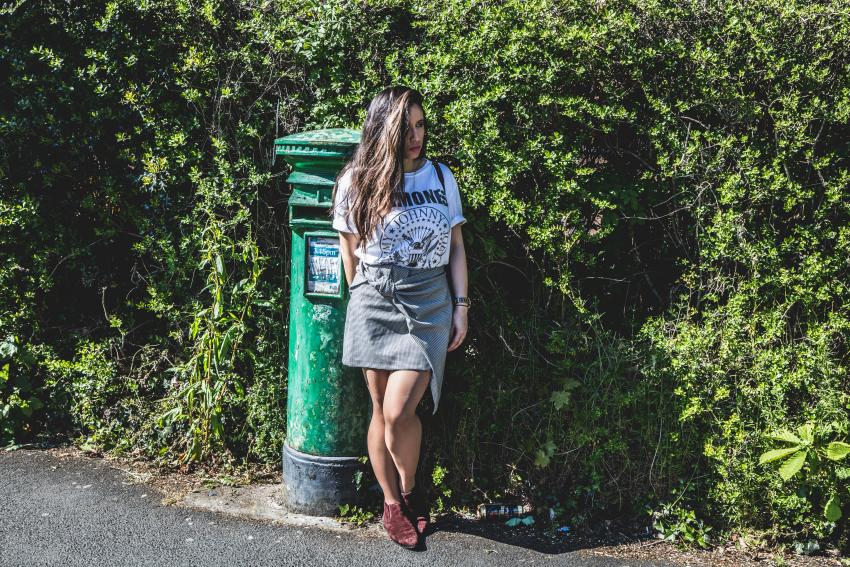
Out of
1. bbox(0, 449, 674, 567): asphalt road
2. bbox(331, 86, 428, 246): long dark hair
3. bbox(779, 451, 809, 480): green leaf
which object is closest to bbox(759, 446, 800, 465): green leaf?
bbox(779, 451, 809, 480): green leaf

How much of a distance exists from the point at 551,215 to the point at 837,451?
1.77m

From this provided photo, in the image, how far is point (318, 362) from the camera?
13.6ft

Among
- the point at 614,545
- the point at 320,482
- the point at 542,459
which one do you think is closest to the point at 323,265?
the point at 320,482

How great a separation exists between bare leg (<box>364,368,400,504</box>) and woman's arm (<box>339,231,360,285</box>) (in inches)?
18.8

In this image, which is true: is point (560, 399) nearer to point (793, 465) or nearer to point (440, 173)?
point (793, 465)

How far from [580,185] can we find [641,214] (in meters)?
0.41

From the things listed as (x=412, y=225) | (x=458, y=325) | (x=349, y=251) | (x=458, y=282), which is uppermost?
(x=412, y=225)

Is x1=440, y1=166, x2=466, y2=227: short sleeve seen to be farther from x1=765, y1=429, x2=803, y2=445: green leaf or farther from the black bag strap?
x1=765, y1=429, x2=803, y2=445: green leaf

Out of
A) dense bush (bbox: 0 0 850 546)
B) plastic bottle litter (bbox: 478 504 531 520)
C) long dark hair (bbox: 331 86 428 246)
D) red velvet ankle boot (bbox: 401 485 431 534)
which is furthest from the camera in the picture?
plastic bottle litter (bbox: 478 504 531 520)

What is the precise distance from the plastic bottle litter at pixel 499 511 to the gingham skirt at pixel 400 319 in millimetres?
806

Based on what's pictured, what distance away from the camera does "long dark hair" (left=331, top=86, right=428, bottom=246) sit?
3717 mm

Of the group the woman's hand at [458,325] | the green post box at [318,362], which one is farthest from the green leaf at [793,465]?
the green post box at [318,362]

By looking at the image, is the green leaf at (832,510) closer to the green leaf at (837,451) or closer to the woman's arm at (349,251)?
the green leaf at (837,451)

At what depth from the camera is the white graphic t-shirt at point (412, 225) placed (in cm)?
377
